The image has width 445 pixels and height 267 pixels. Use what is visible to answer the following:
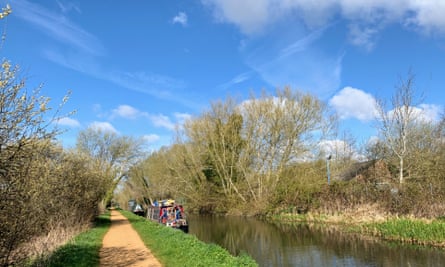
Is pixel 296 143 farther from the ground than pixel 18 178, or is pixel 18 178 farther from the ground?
pixel 296 143

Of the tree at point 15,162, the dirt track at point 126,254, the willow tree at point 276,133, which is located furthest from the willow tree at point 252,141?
the tree at point 15,162

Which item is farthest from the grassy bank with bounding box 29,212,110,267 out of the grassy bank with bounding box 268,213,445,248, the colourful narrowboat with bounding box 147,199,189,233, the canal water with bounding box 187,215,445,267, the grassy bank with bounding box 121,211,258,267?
the grassy bank with bounding box 268,213,445,248

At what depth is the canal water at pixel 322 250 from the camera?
13.2 metres

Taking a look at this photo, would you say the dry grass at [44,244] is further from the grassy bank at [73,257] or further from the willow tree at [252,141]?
the willow tree at [252,141]

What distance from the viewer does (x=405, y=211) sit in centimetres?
2027

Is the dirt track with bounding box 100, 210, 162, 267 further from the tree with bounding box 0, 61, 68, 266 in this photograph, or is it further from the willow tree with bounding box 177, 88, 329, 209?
the willow tree with bounding box 177, 88, 329, 209

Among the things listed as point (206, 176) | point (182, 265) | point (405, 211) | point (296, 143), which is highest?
point (296, 143)

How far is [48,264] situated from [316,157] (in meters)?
30.2

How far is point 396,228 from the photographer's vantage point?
56.5ft

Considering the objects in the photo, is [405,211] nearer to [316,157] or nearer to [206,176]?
[316,157]

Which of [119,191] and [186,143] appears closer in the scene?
[186,143]

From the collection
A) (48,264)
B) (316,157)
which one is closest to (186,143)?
(316,157)

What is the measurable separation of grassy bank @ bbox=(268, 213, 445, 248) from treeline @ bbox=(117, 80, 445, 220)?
1.27 meters

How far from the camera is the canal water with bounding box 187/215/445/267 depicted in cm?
1318
